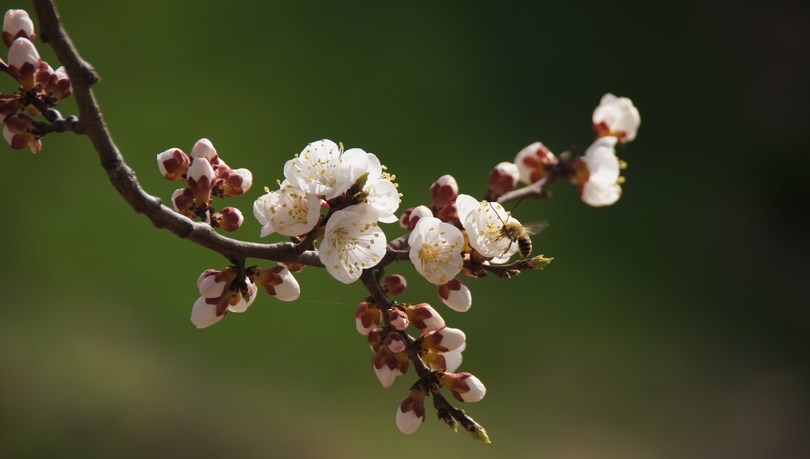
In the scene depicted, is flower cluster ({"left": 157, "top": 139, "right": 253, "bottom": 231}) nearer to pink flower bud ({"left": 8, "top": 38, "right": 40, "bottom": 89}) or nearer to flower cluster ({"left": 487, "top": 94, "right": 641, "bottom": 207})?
pink flower bud ({"left": 8, "top": 38, "right": 40, "bottom": 89})

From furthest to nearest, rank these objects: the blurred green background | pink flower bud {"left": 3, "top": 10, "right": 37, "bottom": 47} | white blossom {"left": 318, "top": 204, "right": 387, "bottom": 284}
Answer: the blurred green background, pink flower bud {"left": 3, "top": 10, "right": 37, "bottom": 47}, white blossom {"left": 318, "top": 204, "right": 387, "bottom": 284}

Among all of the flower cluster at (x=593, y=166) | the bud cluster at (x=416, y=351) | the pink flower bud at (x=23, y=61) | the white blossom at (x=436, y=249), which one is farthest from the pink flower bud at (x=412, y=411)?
the pink flower bud at (x=23, y=61)

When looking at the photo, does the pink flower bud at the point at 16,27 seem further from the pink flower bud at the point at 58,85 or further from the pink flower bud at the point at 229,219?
the pink flower bud at the point at 229,219

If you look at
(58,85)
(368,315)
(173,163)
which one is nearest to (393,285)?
(368,315)

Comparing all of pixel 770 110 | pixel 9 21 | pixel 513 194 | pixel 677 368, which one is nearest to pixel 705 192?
pixel 770 110

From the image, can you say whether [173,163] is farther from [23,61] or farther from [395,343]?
[395,343]

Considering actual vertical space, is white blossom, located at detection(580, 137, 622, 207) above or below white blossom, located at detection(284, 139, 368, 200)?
above

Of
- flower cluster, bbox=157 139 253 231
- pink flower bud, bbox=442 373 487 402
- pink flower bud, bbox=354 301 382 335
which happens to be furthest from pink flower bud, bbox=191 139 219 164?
pink flower bud, bbox=442 373 487 402
